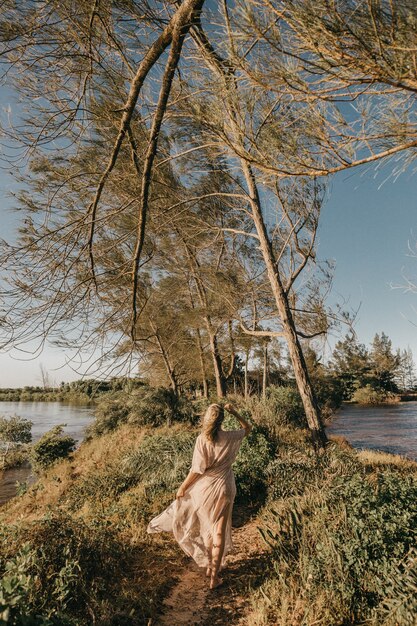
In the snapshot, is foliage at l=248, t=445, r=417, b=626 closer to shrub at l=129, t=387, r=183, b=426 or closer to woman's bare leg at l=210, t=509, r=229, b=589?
woman's bare leg at l=210, t=509, r=229, b=589

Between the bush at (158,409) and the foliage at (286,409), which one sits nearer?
the foliage at (286,409)

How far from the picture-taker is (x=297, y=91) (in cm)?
200

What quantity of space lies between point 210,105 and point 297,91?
2.82 feet

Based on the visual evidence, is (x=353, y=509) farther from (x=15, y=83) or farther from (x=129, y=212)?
(x=15, y=83)

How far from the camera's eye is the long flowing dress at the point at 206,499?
10.2 feet

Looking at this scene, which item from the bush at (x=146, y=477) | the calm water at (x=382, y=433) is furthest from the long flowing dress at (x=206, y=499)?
the calm water at (x=382, y=433)

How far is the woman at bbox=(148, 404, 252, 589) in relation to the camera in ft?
10.2

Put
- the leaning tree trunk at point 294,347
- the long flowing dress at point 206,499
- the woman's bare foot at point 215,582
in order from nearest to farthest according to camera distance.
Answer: the woman's bare foot at point 215,582
the long flowing dress at point 206,499
the leaning tree trunk at point 294,347

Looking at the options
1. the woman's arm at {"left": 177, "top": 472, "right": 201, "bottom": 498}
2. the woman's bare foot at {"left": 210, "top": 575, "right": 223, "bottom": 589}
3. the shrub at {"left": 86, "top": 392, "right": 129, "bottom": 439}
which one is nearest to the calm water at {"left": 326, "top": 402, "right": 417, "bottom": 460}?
the shrub at {"left": 86, "top": 392, "right": 129, "bottom": 439}

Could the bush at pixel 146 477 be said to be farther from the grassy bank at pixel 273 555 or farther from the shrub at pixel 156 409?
the shrub at pixel 156 409

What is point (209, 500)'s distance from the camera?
315 centimetres

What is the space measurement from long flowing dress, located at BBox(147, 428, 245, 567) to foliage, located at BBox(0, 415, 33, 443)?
57.9 feet

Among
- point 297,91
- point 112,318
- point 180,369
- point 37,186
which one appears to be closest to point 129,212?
point 37,186

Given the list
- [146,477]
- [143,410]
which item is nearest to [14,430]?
[143,410]
